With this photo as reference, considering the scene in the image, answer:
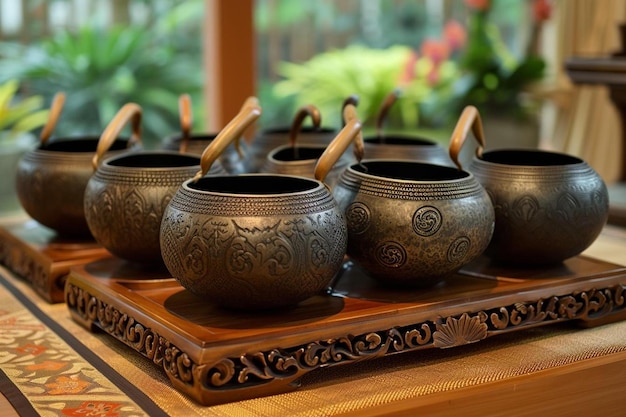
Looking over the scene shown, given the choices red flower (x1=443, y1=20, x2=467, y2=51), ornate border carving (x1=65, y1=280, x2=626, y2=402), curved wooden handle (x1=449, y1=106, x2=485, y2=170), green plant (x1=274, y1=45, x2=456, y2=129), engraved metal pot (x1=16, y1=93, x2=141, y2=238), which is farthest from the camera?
red flower (x1=443, y1=20, x2=467, y2=51)

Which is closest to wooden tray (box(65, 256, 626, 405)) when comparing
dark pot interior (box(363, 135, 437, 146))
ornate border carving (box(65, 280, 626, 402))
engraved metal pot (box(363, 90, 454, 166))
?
ornate border carving (box(65, 280, 626, 402))

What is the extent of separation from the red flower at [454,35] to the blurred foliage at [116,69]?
4.71ft

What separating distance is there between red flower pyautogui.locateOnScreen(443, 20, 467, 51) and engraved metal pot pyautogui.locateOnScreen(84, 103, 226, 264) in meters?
3.43

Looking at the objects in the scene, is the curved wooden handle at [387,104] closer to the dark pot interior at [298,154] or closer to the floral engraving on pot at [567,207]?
the dark pot interior at [298,154]

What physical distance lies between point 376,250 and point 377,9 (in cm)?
345

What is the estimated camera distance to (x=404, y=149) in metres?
1.67

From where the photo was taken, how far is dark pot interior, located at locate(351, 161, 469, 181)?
1404 millimetres

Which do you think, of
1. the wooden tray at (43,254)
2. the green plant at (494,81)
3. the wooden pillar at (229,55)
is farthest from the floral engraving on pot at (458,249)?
the green plant at (494,81)

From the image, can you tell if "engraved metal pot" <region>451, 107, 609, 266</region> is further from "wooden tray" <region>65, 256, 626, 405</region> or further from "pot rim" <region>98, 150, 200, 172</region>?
"pot rim" <region>98, 150, 200, 172</region>

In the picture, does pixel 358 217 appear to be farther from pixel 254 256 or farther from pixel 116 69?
pixel 116 69

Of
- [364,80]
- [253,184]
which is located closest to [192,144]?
[253,184]

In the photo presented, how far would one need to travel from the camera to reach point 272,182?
1290 mm

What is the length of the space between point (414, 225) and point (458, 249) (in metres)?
0.08

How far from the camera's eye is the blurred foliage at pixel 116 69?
358 centimetres
